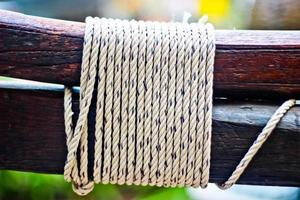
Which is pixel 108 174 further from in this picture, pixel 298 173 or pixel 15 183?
pixel 15 183

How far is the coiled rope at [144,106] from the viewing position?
2.12 feet

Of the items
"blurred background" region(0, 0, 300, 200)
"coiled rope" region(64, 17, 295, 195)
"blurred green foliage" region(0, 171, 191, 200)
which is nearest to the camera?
"coiled rope" region(64, 17, 295, 195)

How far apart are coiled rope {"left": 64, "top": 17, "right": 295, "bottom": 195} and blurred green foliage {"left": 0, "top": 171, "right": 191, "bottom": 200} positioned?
54 centimetres

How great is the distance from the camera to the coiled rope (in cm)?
65

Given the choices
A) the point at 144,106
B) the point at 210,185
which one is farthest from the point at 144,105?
the point at 210,185

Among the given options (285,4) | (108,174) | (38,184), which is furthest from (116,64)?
(38,184)

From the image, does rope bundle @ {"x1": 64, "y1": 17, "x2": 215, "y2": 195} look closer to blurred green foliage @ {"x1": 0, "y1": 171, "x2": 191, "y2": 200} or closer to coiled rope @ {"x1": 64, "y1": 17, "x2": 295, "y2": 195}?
coiled rope @ {"x1": 64, "y1": 17, "x2": 295, "y2": 195}

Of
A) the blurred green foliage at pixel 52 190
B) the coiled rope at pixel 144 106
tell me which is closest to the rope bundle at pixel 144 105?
the coiled rope at pixel 144 106

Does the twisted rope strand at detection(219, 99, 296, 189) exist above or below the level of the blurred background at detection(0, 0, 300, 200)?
below

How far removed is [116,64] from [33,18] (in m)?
0.13

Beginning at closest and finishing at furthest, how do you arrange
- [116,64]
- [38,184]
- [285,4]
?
[116,64] → [285,4] → [38,184]

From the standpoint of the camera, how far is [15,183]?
1219 millimetres

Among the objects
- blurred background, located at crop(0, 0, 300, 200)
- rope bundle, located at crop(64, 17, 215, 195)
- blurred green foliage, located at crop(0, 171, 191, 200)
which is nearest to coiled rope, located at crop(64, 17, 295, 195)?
rope bundle, located at crop(64, 17, 215, 195)

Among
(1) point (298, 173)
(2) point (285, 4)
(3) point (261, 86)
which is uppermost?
(2) point (285, 4)
